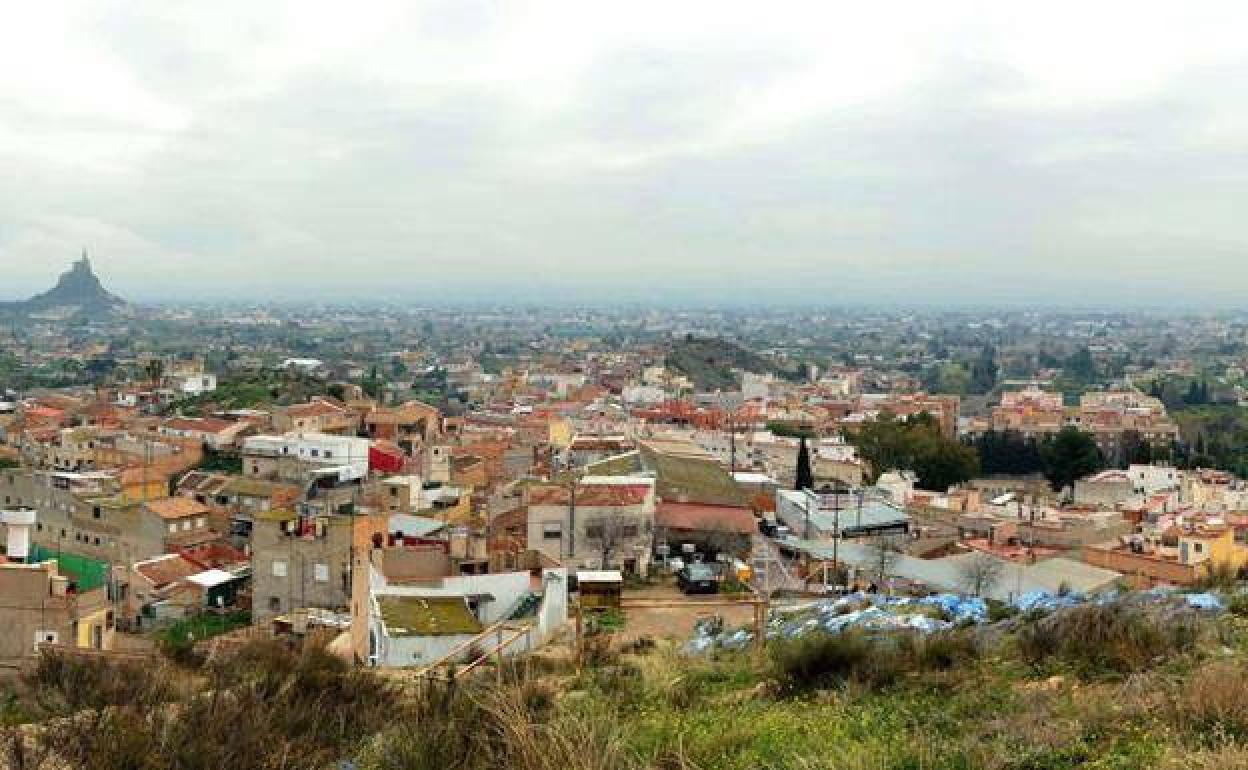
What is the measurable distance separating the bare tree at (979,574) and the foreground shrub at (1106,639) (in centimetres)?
873

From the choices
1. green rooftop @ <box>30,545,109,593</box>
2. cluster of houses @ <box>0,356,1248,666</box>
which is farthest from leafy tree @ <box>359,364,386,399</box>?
green rooftop @ <box>30,545,109,593</box>

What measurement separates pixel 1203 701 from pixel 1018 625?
3.96 meters

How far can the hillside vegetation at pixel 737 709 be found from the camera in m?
4.75

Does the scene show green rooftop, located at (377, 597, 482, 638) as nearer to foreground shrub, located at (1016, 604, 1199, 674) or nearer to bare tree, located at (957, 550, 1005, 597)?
foreground shrub, located at (1016, 604, 1199, 674)

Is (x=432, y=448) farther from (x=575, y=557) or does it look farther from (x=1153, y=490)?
(x=1153, y=490)

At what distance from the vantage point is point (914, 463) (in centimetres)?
3888

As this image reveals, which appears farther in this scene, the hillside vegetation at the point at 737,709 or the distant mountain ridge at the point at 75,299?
the distant mountain ridge at the point at 75,299

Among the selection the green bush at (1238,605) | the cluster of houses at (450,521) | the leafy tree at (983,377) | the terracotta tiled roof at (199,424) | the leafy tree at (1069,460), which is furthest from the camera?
the leafy tree at (983,377)

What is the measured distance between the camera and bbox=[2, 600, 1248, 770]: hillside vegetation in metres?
4.75

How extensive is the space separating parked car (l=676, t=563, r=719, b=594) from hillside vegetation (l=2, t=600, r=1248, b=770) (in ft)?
26.7

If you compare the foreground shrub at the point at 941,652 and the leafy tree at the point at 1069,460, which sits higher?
the foreground shrub at the point at 941,652

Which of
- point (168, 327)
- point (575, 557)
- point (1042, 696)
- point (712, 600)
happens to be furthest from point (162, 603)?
point (168, 327)

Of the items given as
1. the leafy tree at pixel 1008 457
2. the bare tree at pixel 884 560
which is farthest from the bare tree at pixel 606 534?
the leafy tree at pixel 1008 457

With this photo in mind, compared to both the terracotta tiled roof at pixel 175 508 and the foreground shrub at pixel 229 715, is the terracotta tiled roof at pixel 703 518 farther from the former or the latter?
the foreground shrub at pixel 229 715
